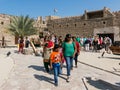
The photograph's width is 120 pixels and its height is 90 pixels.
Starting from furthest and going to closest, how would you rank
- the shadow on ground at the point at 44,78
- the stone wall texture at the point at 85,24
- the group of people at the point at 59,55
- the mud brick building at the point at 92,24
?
the stone wall texture at the point at 85,24, the mud brick building at the point at 92,24, the shadow on ground at the point at 44,78, the group of people at the point at 59,55

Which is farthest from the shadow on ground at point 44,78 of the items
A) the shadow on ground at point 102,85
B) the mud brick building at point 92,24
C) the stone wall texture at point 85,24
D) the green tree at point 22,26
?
the mud brick building at point 92,24

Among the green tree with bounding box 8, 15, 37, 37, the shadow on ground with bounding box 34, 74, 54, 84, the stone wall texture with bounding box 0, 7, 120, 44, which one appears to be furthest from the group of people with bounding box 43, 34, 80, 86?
the stone wall texture with bounding box 0, 7, 120, 44

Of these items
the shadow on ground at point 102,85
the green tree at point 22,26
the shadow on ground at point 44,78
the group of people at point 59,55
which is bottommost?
the shadow on ground at point 102,85

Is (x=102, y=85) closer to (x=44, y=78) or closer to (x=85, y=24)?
(x=44, y=78)

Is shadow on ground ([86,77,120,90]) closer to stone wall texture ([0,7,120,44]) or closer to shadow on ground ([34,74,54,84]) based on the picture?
shadow on ground ([34,74,54,84])

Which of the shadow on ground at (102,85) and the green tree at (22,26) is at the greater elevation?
the green tree at (22,26)

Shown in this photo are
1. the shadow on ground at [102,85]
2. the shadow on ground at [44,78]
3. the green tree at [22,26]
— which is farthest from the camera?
the green tree at [22,26]

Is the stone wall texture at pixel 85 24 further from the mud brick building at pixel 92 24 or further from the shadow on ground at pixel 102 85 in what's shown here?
the shadow on ground at pixel 102 85

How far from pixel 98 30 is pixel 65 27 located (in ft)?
21.2

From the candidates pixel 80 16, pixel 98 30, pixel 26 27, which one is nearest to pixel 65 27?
pixel 80 16

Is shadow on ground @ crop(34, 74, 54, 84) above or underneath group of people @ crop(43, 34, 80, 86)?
underneath

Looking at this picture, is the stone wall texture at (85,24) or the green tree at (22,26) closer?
the green tree at (22,26)

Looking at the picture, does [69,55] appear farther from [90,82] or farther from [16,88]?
[16,88]

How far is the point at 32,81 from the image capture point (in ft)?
23.0
